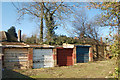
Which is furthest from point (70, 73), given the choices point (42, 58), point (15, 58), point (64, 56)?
point (15, 58)

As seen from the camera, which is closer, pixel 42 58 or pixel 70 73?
pixel 70 73

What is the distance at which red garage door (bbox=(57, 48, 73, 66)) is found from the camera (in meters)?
16.3

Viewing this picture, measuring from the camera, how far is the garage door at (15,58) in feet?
44.6

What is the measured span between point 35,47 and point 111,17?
11.8 meters

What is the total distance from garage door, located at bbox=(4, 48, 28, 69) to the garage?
22.5ft

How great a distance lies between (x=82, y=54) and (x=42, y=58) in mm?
5816

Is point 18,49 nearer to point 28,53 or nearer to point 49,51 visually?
point 28,53

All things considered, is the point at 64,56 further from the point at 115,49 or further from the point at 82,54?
the point at 115,49

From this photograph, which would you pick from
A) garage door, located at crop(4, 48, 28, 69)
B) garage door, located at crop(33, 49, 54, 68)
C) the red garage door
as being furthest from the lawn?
the red garage door

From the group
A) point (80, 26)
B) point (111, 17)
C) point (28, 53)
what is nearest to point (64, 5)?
point (80, 26)

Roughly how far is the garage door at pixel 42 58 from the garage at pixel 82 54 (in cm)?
387

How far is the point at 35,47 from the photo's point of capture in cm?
1477

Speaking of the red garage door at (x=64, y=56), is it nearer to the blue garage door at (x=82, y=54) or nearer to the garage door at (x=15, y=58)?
the blue garage door at (x=82, y=54)

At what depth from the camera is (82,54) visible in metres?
18.1
